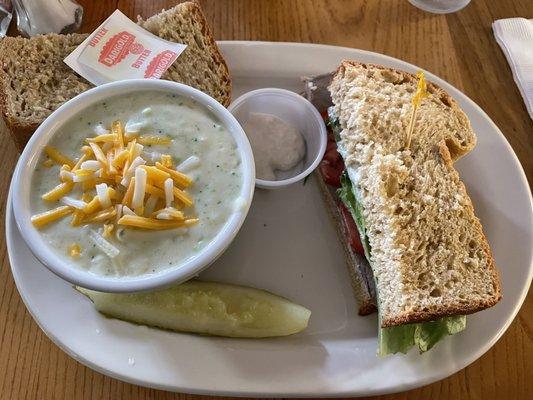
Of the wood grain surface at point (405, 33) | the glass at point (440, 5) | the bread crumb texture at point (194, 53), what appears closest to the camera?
the bread crumb texture at point (194, 53)

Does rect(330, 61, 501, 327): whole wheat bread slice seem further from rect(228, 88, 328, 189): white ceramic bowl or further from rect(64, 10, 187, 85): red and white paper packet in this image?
rect(64, 10, 187, 85): red and white paper packet

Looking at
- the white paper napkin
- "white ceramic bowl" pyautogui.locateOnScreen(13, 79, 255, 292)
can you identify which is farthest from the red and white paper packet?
the white paper napkin

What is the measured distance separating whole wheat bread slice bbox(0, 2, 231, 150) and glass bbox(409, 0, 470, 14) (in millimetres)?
989

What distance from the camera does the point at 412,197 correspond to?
1590 millimetres

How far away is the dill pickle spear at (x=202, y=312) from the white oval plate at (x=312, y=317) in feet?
0.11

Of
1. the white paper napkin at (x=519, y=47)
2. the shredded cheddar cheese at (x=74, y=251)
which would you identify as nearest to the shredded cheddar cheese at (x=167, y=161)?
the shredded cheddar cheese at (x=74, y=251)

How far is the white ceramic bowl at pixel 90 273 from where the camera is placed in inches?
51.7

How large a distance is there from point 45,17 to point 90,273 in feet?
4.03

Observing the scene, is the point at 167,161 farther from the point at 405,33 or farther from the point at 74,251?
the point at 405,33

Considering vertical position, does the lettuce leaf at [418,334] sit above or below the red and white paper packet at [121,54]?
below

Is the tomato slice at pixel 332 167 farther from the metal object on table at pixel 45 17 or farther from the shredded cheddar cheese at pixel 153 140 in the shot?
the metal object on table at pixel 45 17

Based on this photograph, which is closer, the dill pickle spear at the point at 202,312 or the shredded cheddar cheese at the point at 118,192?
the shredded cheddar cheese at the point at 118,192

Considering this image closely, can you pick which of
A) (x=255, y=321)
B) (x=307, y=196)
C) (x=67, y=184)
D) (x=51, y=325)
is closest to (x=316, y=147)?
(x=307, y=196)

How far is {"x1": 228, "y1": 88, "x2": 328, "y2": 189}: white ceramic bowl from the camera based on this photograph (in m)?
1.80
